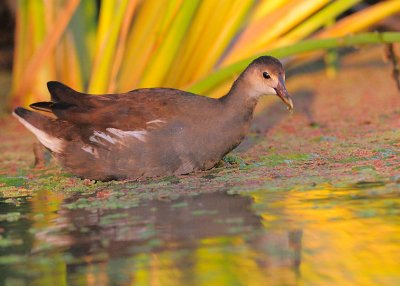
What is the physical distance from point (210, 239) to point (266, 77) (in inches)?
65.1

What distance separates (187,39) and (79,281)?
345cm

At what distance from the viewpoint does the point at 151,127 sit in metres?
4.84

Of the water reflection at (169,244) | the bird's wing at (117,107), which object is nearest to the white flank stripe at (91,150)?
the bird's wing at (117,107)

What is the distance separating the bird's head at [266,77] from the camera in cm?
495

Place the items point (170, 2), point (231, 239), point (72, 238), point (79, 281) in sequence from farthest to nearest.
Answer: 1. point (170, 2)
2. point (72, 238)
3. point (231, 239)
4. point (79, 281)

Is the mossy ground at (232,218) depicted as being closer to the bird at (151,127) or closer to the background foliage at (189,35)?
the bird at (151,127)

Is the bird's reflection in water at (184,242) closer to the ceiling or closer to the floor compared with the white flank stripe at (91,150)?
closer to the floor

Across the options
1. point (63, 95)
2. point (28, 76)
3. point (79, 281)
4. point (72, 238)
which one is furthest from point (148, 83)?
point (79, 281)

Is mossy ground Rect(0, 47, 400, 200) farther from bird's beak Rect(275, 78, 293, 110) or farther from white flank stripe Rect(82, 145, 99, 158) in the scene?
bird's beak Rect(275, 78, 293, 110)

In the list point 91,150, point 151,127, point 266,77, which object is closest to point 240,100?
point 266,77

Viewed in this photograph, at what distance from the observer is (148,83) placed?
636 cm

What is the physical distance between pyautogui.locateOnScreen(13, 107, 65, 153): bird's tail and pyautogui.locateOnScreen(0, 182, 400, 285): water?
0.58 metres

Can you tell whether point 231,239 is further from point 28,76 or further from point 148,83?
point 28,76

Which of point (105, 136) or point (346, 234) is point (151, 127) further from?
point (346, 234)
